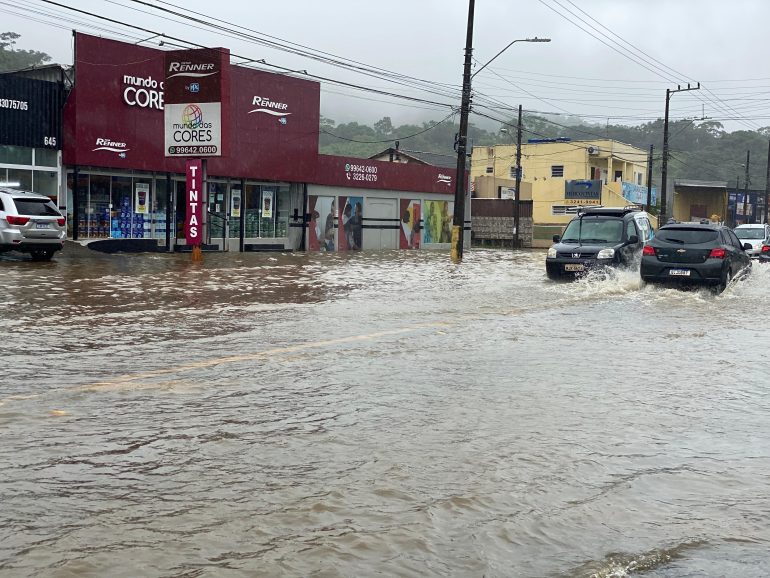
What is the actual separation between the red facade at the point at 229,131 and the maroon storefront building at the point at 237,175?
0.04 m

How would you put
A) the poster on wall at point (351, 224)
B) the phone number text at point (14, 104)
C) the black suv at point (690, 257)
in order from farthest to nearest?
the poster on wall at point (351, 224) → the phone number text at point (14, 104) → the black suv at point (690, 257)

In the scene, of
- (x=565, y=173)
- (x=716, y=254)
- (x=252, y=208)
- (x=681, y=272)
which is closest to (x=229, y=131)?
(x=252, y=208)

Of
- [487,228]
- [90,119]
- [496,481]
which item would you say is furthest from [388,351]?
[487,228]

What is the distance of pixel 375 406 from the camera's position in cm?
748

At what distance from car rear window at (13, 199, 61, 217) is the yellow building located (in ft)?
160

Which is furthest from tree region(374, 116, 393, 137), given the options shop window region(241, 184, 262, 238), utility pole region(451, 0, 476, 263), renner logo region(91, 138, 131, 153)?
renner logo region(91, 138, 131, 153)

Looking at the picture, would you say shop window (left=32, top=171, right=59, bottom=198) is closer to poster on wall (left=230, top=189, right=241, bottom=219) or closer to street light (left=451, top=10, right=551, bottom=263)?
poster on wall (left=230, top=189, right=241, bottom=219)

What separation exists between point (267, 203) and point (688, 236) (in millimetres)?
20265

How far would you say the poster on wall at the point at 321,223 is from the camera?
122 ft

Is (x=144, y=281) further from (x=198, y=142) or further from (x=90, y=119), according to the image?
(x=90, y=119)

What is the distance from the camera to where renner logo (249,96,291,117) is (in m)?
33.6

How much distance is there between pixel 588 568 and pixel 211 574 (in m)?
1.71

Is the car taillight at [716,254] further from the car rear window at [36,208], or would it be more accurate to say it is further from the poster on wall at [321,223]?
the poster on wall at [321,223]

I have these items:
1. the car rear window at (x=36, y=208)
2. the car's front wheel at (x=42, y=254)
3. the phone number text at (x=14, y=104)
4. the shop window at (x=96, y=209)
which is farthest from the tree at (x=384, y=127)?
the car rear window at (x=36, y=208)
